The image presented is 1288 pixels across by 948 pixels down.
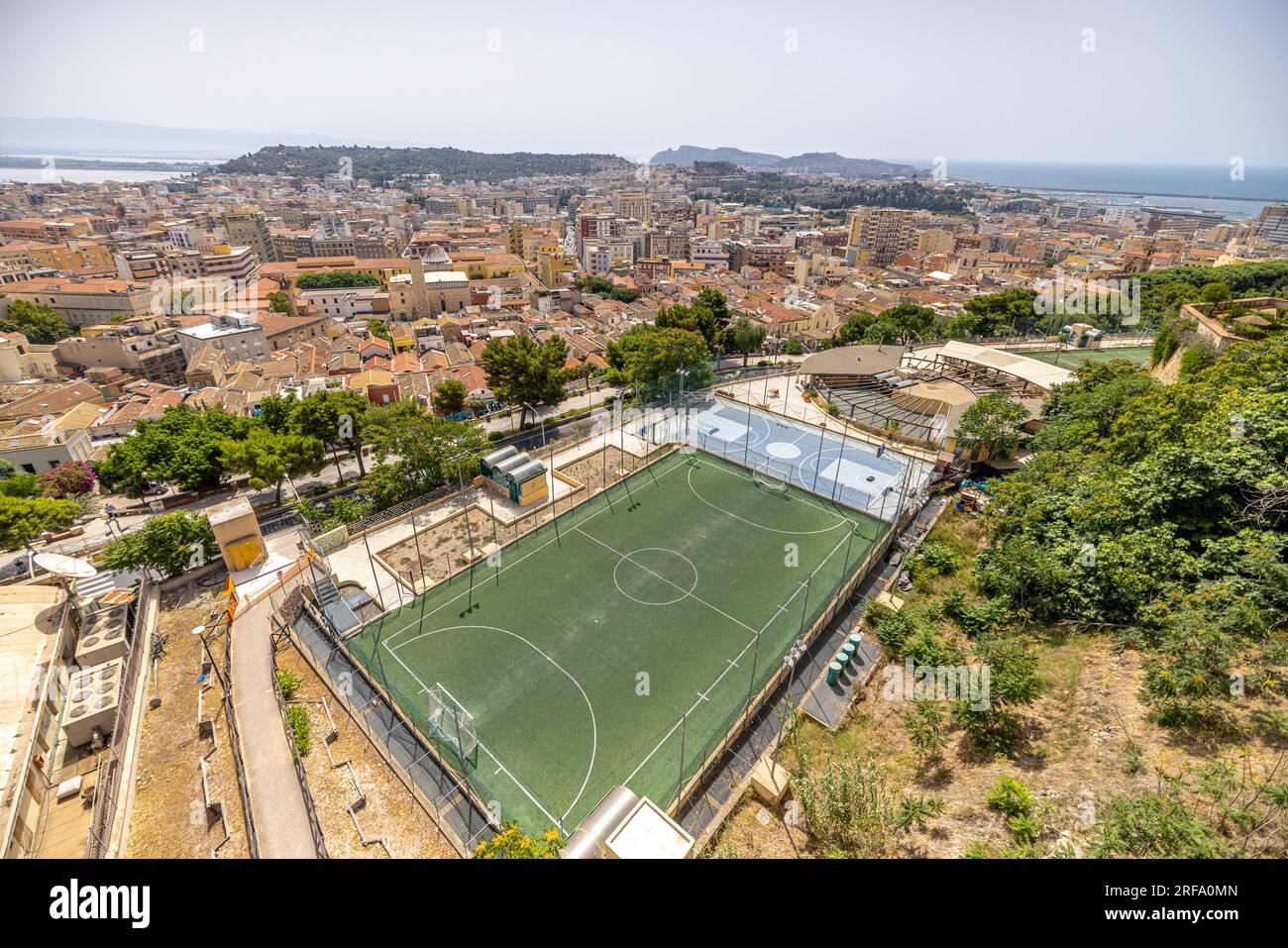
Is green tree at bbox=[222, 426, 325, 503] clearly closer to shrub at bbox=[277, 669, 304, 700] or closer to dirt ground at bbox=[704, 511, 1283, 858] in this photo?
shrub at bbox=[277, 669, 304, 700]

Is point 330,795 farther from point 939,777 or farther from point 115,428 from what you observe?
point 115,428

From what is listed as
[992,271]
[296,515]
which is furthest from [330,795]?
[992,271]

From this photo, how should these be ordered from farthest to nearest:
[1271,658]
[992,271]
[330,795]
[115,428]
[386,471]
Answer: [992,271], [115,428], [386,471], [330,795], [1271,658]

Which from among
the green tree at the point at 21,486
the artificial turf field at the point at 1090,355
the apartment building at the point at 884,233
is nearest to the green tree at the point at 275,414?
the green tree at the point at 21,486

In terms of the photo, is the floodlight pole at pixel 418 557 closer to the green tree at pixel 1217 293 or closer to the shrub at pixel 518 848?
the shrub at pixel 518 848

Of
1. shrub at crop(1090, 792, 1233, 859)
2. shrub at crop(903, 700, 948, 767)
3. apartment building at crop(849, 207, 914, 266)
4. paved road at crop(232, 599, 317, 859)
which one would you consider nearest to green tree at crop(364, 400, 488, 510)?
paved road at crop(232, 599, 317, 859)
